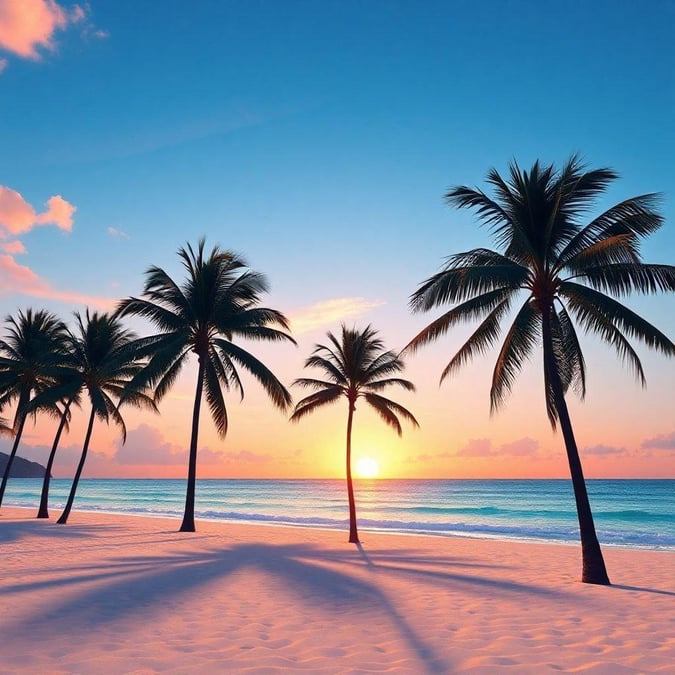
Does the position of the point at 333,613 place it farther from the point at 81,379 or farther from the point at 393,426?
the point at 81,379

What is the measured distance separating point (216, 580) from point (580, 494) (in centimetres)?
720

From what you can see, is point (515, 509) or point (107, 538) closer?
point (107, 538)

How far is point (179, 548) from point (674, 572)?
12226 mm

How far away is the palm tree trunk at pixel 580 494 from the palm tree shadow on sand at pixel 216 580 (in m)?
1.54

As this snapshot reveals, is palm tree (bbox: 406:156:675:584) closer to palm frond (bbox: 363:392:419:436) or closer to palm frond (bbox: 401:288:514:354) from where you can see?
palm frond (bbox: 401:288:514:354)

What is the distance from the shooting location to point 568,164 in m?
11.9

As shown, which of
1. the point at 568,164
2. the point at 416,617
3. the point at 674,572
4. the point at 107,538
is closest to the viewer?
the point at 416,617

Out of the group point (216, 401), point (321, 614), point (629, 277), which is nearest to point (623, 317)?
point (629, 277)

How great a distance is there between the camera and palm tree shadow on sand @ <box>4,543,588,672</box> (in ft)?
22.6

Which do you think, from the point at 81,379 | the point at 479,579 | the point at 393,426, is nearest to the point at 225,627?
the point at 479,579

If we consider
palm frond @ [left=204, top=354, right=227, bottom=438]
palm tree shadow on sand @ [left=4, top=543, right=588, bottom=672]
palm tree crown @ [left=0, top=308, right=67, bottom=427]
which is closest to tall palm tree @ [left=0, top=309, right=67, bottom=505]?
palm tree crown @ [left=0, top=308, right=67, bottom=427]

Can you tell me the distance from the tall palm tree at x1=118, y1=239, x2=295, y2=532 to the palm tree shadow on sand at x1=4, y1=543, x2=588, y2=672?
6.71m

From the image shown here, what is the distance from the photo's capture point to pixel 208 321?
20891 mm

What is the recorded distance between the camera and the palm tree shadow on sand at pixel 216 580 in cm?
690
